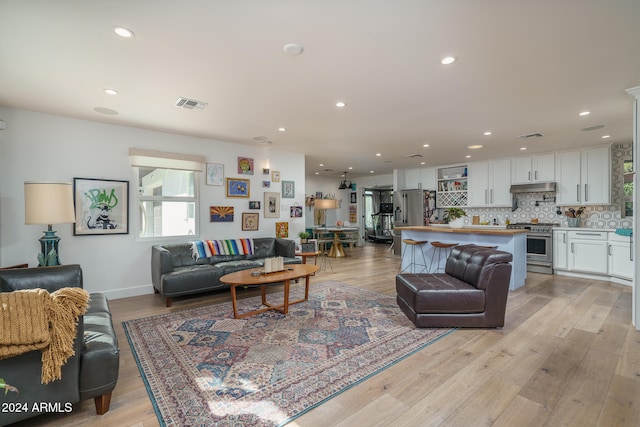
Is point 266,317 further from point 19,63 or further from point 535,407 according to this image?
point 19,63

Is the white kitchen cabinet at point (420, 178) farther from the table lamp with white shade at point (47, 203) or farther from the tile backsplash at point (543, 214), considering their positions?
the table lamp with white shade at point (47, 203)

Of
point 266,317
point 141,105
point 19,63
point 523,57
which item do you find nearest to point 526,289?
point 523,57

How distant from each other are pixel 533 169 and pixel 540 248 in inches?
68.1

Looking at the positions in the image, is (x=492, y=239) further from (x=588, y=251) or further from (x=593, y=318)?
(x=588, y=251)

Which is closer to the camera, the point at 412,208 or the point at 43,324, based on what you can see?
the point at 43,324

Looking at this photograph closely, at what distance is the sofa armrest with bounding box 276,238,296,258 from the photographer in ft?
17.5

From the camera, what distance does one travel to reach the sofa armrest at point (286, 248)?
5.33 m

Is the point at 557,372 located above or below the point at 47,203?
below

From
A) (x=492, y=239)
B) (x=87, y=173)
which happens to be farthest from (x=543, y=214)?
(x=87, y=173)

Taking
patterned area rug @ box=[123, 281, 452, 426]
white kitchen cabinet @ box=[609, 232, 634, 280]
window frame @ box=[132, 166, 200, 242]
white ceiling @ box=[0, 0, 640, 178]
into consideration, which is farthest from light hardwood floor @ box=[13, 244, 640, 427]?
white ceiling @ box=[0, 0, 640, 178]

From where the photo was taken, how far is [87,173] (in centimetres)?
409

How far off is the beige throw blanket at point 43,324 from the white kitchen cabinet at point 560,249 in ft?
23.9

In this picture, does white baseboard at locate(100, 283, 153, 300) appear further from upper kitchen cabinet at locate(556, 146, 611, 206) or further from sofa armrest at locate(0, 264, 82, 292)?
upper kitchen cabinet at locate(556, 146, 611, 206)

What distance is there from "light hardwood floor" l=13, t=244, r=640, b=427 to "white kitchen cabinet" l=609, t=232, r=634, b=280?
1835 millimetres
